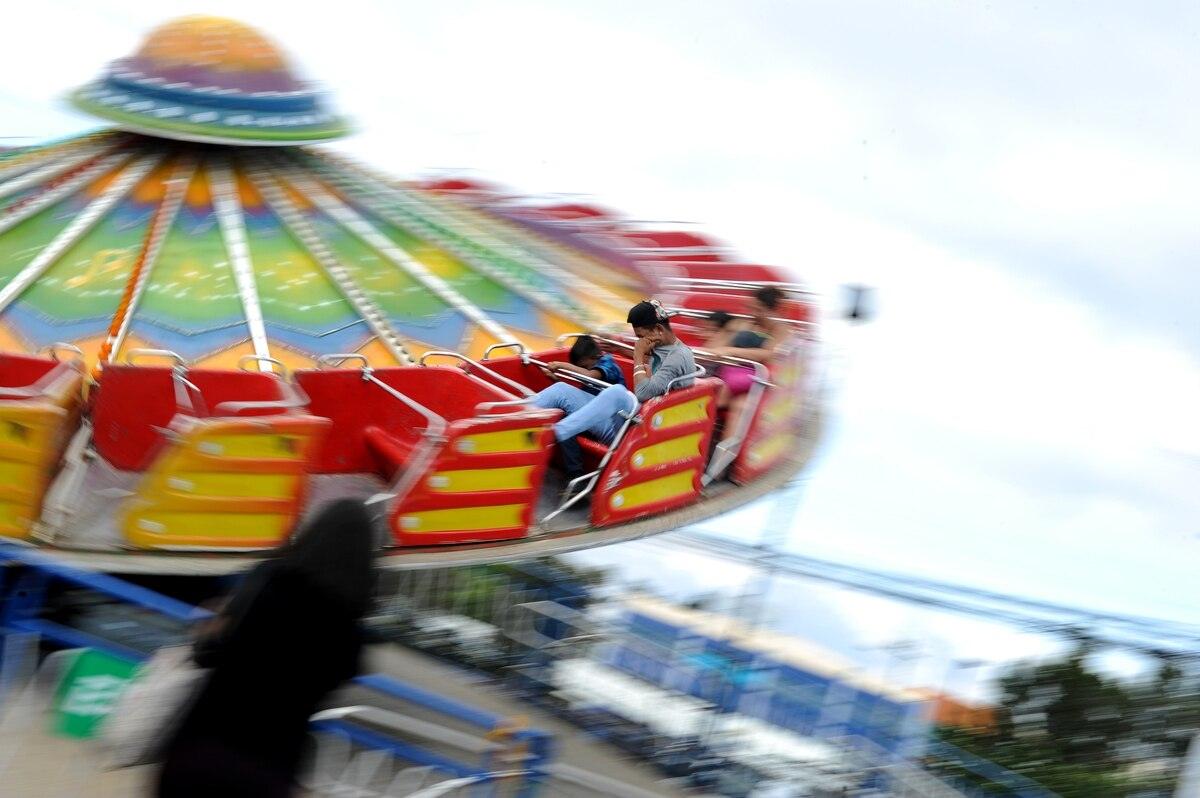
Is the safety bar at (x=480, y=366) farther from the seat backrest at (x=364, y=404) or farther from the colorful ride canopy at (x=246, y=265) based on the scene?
the seat backrest at (x=364, y=404)

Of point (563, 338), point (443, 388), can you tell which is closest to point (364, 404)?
point (443, 388)

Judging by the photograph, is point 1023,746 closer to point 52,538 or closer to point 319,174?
point 52,538

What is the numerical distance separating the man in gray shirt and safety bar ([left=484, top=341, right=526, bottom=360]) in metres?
0.92

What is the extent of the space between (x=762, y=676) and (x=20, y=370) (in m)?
3.92

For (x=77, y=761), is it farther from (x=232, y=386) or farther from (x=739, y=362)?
(x=739, y=362)

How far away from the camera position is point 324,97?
34.2ft

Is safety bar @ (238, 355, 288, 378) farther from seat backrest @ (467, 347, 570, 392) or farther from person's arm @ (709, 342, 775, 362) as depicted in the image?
person's arm @ (709, 342, 775, 362)

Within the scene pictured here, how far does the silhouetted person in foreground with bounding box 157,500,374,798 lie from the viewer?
9.83 ft

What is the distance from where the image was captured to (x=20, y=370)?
679cm

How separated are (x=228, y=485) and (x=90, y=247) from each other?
2.93m

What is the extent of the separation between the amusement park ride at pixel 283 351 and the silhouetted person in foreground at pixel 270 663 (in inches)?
127

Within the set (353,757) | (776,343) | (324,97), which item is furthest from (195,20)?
(353,757)

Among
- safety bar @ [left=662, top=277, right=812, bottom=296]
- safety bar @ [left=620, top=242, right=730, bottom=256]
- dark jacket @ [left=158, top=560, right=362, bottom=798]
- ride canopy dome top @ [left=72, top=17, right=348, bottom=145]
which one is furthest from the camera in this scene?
safety bar @ [left=620, top=242, right=730, bottom=256]

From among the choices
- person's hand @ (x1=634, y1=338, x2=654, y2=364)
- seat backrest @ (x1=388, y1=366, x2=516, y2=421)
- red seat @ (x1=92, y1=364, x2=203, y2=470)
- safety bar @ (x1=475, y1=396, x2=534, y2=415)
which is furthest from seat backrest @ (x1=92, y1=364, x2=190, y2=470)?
person's hand @ (x1=634, y1=338, x2=654, y2=364)
